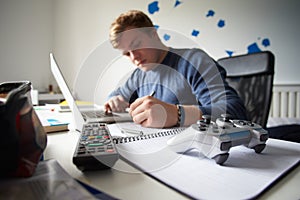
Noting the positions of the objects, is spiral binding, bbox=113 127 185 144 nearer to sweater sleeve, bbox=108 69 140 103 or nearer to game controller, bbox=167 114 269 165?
game controller, bbox=167 114 269 165

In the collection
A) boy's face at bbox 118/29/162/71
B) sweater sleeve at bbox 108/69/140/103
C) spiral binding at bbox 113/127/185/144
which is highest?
boy's face at bbox 118/29/162/71

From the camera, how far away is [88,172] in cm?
29

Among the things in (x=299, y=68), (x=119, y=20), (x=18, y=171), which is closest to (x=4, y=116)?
(x=18, y=171)

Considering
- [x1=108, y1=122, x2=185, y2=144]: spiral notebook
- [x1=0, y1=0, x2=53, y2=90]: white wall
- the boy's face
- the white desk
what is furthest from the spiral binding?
[x1=0, y1=0, x2=53, y2=90]: white wall

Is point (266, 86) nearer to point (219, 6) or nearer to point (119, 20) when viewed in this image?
point (119, 20)

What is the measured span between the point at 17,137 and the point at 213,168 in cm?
24

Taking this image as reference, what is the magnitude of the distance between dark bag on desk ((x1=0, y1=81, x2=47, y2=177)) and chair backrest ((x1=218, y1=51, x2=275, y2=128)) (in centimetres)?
93

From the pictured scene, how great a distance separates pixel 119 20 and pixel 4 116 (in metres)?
0.79

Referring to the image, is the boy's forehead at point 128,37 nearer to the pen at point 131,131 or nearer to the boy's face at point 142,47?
the boy's face at point 142,47

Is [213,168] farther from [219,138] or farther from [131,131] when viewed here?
[131,131]

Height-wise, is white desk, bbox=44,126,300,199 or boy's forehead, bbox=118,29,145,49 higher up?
boy's forehead, bbox=118,29,145,49

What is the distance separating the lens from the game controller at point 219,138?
306 millimetres

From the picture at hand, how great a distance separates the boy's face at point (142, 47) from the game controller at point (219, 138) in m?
0.65

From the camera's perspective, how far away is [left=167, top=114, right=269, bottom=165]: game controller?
306 mm
